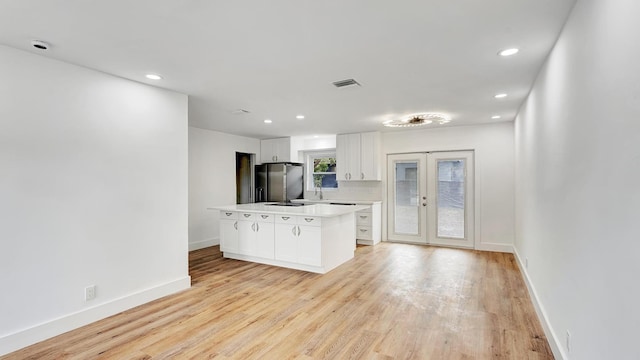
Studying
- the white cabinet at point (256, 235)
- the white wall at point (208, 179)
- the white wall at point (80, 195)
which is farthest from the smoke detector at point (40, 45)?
the white wall at point (208, 179)

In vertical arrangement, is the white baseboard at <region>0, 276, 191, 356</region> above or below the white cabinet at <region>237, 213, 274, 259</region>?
below

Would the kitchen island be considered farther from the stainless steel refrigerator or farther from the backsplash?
the stainless steel refrigerator

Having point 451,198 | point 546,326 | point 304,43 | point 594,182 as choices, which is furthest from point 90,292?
point 451,198

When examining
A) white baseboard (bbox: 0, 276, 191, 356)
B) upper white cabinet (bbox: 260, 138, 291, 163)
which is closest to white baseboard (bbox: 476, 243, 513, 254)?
upper white cabinet (bbox: 260, 138, 291, 163)

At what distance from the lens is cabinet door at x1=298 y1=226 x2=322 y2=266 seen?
4.41 metres

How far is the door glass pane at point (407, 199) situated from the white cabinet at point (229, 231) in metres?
3.46

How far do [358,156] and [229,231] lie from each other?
315 cm

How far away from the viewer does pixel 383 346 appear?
98.0 inches

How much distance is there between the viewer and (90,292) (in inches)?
115

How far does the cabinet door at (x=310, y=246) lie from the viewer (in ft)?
14.5

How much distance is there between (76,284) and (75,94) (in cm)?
176

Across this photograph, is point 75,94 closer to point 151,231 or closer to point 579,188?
point 151,231

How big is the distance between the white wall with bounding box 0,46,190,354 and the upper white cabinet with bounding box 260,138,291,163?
378cm

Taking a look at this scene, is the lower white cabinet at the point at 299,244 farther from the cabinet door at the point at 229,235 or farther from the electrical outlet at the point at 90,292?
the electrical outlet at the point at 90,292
